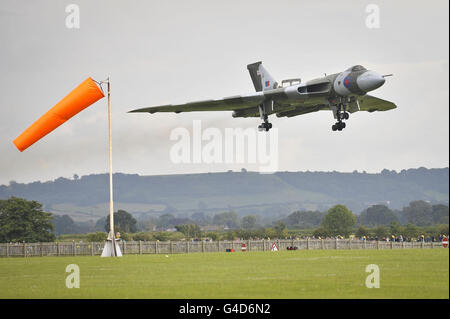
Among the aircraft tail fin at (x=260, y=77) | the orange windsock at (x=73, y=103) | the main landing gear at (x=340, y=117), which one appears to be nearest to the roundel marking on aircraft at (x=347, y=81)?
the main landing gear at (x=340, y=117)

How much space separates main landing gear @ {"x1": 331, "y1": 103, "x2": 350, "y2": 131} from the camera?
1465 inches

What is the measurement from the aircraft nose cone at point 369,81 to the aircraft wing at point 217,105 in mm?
7716

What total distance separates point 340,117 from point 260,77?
36.5ft

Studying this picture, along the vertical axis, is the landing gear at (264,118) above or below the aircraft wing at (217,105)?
below

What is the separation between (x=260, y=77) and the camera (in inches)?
1863

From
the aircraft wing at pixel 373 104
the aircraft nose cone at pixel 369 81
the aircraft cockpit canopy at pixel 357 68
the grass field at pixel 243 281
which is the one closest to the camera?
the grass field at pixel 243 281

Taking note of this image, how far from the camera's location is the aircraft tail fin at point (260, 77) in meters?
46.6

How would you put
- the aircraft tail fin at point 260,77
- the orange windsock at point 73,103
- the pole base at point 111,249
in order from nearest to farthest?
the orange windsock at point 73,103 → the pole base at point 111,249 → the aircraft tail fin at point 260,77

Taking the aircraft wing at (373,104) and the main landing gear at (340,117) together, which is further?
the aircraft wing at (373,104)

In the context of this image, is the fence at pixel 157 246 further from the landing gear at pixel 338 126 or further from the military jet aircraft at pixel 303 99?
the landing gear at pixel 338 126

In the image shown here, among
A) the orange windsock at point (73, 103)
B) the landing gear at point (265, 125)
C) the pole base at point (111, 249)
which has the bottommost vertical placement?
the pole base at point (111, 249)
